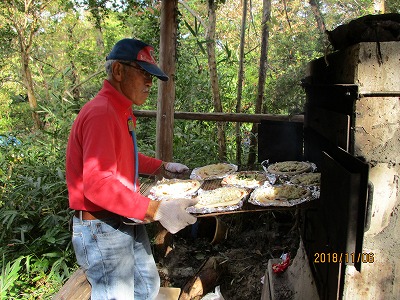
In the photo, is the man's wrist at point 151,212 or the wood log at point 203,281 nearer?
the man's wrist at point 151,212

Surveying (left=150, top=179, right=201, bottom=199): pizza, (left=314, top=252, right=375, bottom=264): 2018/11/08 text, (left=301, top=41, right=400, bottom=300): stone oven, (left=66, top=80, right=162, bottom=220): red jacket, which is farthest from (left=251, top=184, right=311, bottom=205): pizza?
(left=66, top=80, right=162, bottom=220): red jacket

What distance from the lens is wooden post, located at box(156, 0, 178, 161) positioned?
12.2 feet

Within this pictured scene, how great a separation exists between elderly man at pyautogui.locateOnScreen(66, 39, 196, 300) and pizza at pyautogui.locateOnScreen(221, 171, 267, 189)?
81cm

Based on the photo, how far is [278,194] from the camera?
2.59m

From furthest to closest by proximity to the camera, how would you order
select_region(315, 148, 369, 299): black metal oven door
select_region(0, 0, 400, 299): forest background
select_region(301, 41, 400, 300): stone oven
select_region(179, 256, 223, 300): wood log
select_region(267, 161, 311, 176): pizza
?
select_region(0, 0, 400, 299): forest background
select_region(179, 256, 223, 300): wood log
select_region(267, 161, 311, 176): pizza
select_region(301, 41, 400, 300): stone oven
select_region(315, 148, 369, 299): black metal oven door

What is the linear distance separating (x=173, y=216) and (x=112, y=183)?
0.46 meters

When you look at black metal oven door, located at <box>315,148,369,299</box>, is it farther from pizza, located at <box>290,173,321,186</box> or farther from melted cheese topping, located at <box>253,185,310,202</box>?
pizza, located at <box>290,173,321,186</box>

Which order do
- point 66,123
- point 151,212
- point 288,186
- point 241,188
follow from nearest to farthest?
point 151,212 → point 288,186 → point 241,188 → point 66,123

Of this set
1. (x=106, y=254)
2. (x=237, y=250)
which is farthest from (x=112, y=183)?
(x=237, y=250)

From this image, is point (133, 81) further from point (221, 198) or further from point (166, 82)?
point (166, 82)

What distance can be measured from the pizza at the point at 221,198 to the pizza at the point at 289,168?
0.51 meters

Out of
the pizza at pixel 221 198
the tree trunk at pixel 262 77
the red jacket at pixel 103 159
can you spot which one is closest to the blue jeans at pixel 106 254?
the red jacket at pixel 103 159

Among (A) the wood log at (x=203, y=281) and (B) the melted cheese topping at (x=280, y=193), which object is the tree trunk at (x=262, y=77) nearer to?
(A) the wood log at (x=203, y=281)

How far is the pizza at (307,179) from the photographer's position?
270 cm
